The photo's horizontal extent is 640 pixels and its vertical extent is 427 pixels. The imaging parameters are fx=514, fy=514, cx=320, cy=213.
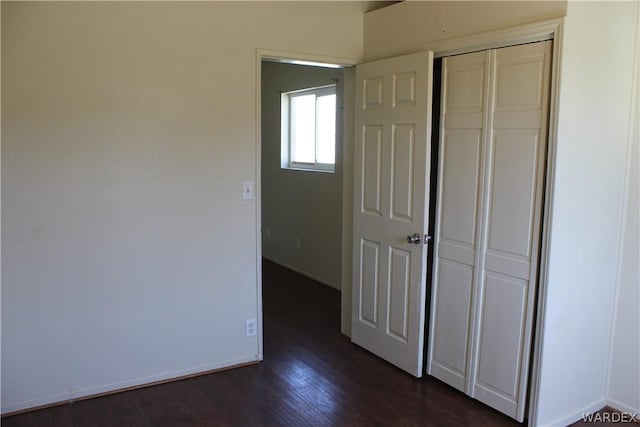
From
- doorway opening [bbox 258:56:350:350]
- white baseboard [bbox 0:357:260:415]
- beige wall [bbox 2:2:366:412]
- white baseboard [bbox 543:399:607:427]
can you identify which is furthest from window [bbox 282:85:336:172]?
white baseboard [bbox 543:399:607:427]

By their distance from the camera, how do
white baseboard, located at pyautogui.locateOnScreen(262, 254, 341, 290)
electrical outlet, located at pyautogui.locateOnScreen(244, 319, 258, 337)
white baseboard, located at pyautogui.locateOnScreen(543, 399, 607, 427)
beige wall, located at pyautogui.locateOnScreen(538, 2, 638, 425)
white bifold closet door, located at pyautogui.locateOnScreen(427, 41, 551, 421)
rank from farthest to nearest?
white baseboard, located at pyautogui.locateOnScreen(262, 254, 341, 290), electrical outlet, located at pyautogui.locateOnScreen(244, 319, 258, 337), white baseboard, located at pyautogui.locateOnScreen(543, 399, 607, 427), white bifold closet door, located at pyautogui.locateOnScreen(427, 41, 551, 421), beige wall, located at pyautogui.locateOnScreen(538, 2, 638, 425)

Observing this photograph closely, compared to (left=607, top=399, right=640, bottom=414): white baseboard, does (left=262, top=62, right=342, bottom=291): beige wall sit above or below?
above

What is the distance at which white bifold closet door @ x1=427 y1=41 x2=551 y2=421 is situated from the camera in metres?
2.46

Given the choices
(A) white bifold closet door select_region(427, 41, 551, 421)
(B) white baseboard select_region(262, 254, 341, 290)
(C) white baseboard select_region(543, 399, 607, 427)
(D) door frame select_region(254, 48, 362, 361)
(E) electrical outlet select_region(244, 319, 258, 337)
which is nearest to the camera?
(A) white bifold closet door select_region(427, 41, 551, 421)

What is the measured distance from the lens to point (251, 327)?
131 inches

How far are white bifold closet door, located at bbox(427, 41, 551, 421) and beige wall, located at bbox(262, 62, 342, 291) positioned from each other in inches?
79.2

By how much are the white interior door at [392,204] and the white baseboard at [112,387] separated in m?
0.88

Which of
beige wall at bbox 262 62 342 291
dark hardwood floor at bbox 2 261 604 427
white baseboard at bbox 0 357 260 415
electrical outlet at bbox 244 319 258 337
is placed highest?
beige wall at bbox 262 62 342 291

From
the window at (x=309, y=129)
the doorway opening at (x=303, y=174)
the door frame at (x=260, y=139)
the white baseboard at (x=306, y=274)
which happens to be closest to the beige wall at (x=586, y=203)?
the door frame at (x=260, y=139)

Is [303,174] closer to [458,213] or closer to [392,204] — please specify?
[392,204]

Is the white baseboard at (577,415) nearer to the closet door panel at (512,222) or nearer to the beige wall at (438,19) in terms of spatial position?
the closet door panel at (512,222)

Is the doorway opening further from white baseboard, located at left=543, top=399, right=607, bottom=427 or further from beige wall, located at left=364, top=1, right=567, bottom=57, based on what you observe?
white baseboard, located at left=543, top=399, right=607, bottom=427

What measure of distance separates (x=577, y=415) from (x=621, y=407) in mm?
299

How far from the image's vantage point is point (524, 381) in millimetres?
2547
